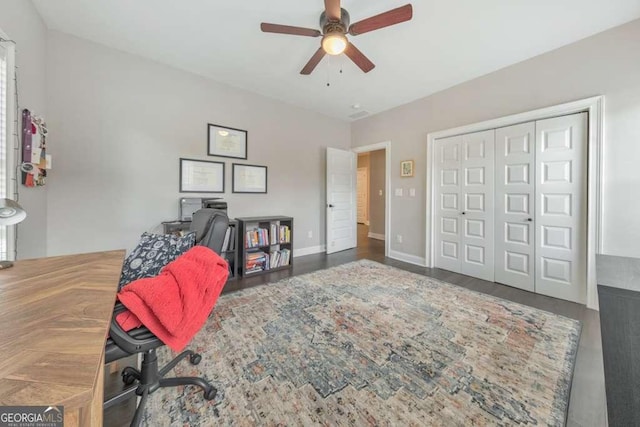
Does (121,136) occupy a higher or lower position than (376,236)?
higher

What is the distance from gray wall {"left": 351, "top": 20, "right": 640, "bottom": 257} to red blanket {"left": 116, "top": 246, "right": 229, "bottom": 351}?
3.48 metres

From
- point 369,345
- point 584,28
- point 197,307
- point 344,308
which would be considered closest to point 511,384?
point 369,345

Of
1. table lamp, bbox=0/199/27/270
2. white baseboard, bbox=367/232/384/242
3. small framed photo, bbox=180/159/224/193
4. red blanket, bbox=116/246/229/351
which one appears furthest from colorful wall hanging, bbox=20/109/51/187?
white baseboard, bbox=367/232/384/242

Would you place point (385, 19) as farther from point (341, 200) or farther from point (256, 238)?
point (341, 200)

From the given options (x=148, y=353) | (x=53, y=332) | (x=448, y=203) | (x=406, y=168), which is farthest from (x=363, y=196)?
(x=53, y=332)

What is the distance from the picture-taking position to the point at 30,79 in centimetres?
196

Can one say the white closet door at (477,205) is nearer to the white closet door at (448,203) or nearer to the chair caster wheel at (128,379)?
the white closet door at (448,203)

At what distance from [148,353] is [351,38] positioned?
3.00 metres

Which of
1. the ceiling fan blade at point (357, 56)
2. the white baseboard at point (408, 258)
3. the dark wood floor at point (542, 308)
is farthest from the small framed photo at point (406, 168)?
the ceiling fan blade at point (357, 56)

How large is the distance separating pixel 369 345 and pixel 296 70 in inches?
122

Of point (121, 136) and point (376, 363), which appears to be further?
point (121, 136)

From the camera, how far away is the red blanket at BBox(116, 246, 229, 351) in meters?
0.95

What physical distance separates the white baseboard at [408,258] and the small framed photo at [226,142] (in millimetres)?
2943

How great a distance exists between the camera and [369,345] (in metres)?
1.78
